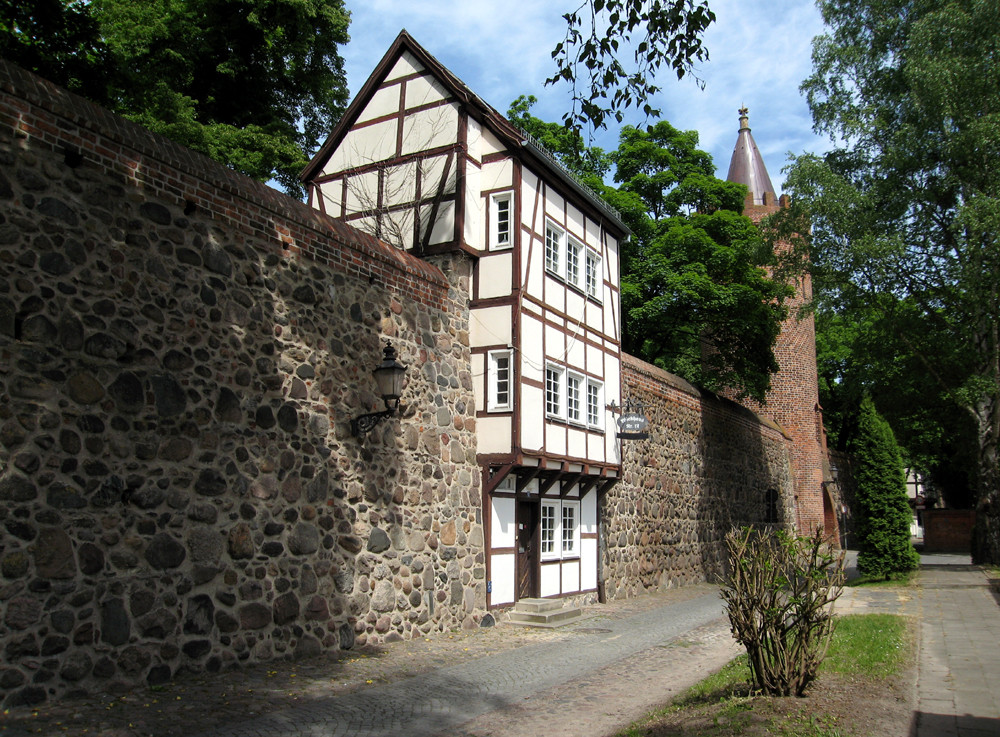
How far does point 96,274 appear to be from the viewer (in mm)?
6930

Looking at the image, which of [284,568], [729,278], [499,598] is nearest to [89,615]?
[284,568]

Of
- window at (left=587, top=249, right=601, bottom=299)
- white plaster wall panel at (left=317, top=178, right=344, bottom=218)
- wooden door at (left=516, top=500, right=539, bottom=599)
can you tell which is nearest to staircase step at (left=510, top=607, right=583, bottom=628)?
wooden door at (left=516, top=500, right=539, bottom=599)

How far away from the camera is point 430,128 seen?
44.5 ft

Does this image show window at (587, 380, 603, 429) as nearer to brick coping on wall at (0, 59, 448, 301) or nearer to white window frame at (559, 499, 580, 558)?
white window frame at (559, 499, 580, 558)

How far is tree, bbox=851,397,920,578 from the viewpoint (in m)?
17.5

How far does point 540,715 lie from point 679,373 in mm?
22807

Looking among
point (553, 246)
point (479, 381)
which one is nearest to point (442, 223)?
point (553, 246)

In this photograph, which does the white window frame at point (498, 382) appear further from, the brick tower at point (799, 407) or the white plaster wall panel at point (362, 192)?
the brick tower at point (799, 407)

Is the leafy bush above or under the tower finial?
under

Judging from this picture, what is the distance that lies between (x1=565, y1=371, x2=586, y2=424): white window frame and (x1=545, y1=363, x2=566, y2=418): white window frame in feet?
0.66

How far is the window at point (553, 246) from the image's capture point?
546 inches

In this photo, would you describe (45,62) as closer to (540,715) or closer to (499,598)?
(499,598)

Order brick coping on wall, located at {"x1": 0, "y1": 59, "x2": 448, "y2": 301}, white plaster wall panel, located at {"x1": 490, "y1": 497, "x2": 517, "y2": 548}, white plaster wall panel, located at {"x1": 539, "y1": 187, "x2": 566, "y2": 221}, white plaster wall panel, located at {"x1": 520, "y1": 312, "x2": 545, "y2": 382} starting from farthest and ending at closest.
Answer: white plaster wall panel, located at {"x1": 539, "y1": 187, "x2": 566, "y2": 221}, white plaster wall panel, located at {"x1": 520, "y1": 312, "x2": 545, "y2": 382}, white plaster wall panel, located at {"x1": 490, "y1": 497, "x2": 517, "y2": 548}, brick coping on wall, located at {"x1": 0, "y1": 59, "x2": 448, "y2": 301}

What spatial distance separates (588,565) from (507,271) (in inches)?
235
